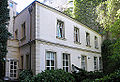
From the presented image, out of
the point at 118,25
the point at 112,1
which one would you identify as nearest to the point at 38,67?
the point at 118,25

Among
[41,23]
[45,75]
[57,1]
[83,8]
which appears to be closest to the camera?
[45,75]

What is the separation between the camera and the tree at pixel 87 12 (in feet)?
80.8

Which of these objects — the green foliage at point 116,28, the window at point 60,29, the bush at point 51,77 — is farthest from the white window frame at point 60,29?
the bush at point 51,77

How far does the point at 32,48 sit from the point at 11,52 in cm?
273

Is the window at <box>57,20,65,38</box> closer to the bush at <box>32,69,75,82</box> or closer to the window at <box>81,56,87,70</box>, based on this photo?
the window at <box>81,56,87,70</box>

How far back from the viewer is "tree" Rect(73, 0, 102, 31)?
2462 cm

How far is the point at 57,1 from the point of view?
38.2 meters

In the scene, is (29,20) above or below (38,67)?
above

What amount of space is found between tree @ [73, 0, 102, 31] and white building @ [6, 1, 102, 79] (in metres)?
9.92

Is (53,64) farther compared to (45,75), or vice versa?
(53,64)

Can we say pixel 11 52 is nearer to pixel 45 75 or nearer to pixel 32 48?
pixel 32 48

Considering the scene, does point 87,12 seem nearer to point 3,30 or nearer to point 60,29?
point 60,29

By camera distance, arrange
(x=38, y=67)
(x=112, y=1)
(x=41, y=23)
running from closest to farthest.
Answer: (x=38, y=67) < (x=41, y=23) < (x=112, y=1)

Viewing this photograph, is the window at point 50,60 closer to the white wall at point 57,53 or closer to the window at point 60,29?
the white wall at point 57,53
